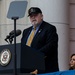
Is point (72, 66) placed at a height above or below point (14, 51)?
below

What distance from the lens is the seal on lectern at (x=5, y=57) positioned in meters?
6.13

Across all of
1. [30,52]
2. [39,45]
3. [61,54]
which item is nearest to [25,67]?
[30,52]

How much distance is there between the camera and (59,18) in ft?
34.8

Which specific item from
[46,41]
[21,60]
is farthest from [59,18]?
[21,60]

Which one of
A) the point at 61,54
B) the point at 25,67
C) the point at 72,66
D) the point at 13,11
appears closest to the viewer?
the point at 25,67

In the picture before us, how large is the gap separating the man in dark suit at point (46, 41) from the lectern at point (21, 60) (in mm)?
370

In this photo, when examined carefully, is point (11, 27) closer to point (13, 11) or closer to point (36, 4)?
point (36, 4)

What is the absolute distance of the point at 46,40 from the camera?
681 cm

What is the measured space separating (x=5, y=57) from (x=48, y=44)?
828 millimetres

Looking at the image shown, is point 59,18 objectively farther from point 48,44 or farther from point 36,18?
point 48,44

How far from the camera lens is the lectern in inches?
235

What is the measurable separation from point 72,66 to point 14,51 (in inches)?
91.2

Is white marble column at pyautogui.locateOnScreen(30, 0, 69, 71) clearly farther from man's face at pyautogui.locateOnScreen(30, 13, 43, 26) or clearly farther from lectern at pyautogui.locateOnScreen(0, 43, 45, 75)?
lectern at pyautogui.locateOnScreen(0, 43, 45, 75)

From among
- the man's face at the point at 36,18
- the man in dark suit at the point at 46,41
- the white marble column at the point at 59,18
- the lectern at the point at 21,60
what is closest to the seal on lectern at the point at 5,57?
the lectern at the point at 21,60
